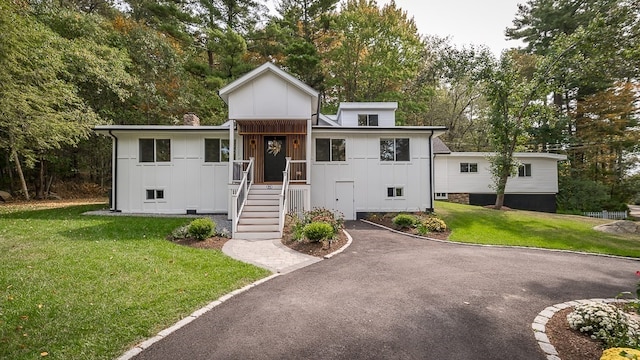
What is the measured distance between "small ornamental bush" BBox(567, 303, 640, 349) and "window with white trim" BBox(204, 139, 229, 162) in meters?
13.2

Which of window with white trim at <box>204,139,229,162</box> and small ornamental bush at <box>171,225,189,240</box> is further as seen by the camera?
window with white trim at <box>204,139,229,162</box>

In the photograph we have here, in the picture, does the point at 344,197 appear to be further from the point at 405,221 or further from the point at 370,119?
the point at 370,119

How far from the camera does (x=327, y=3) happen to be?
24500 mm

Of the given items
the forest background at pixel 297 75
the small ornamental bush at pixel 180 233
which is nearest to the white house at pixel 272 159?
the small ornamental bush at pixel 180 233

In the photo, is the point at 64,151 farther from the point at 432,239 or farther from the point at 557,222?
the point at 557,222

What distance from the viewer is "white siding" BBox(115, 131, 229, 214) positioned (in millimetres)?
13742

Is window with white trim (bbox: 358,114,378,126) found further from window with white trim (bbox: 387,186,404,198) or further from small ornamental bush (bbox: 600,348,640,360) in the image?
small ornamental bush (bbox: 600,348,640,360)

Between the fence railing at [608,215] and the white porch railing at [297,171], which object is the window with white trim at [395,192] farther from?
the fence railing at [608,215]

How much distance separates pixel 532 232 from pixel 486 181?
31.5 ft

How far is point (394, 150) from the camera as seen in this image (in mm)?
14406

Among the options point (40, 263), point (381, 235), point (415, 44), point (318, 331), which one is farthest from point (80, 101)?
point (415, 44)

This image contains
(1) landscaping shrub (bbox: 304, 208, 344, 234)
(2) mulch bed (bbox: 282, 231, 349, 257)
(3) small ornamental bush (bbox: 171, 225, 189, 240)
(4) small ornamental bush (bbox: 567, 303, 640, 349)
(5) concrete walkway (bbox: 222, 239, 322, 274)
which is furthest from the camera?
(1) landscaping shrub (bbox: 304, 208, 344, 234)

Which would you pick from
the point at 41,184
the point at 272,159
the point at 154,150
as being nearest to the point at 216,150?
the point at 272,159

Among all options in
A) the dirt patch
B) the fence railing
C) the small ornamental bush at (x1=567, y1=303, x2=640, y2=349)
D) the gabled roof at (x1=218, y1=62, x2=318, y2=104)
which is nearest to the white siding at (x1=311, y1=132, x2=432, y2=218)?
the gabled roof at (x1=218, y1=62, x2=318, y2=104)
